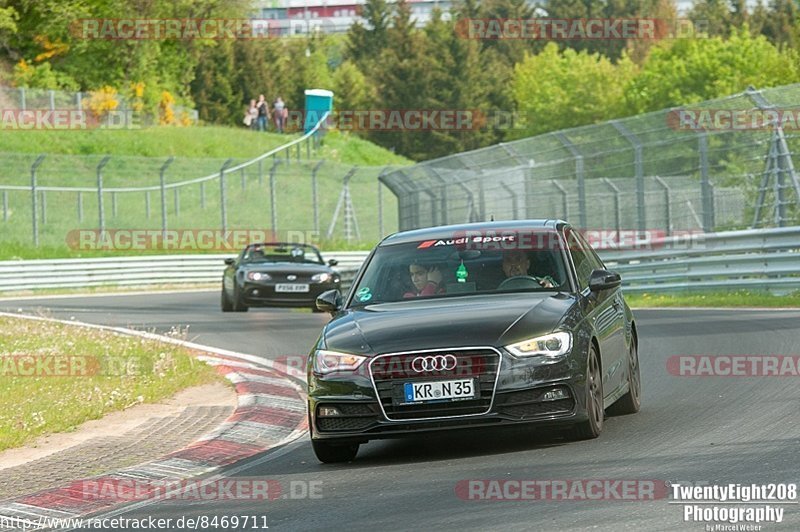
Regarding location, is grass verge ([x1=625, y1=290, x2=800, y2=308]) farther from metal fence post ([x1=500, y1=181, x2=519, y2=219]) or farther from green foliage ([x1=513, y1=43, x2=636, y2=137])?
green foliage ([x1=513, y1=43, x2=636, y2=137])

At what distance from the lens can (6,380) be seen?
15148 millimetres

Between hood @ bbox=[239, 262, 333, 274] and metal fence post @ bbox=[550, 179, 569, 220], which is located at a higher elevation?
metal fence post @ bbox=[550, 179, 569, 220]

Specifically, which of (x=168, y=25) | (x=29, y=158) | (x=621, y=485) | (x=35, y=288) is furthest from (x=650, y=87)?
(x=621, y=485)

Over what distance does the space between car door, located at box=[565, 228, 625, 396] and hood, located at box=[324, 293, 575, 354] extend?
11.9 inches

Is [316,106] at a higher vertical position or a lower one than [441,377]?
higher

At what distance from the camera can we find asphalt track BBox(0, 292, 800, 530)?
710 cm

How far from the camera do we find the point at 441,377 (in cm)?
895

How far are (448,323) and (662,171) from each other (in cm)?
1688
